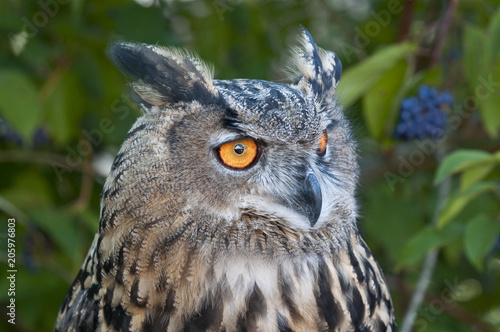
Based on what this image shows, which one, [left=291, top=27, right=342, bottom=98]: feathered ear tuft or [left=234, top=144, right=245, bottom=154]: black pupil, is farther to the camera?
[left=291, top=27, right=342, bottom=98]: feathered ear tuft

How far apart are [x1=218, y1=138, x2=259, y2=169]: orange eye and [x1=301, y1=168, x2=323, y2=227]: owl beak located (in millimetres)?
157

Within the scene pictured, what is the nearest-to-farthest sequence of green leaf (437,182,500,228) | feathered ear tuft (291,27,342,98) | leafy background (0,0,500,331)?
feathered ear tuft (291,27,342,98)
green leaf (437,182,500,228)
leafy background (0,0,500,331)

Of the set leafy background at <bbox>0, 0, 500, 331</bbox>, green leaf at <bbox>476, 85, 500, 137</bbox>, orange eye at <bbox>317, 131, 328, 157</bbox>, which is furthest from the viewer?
leafy background at <bbox>0, 0, 500, 331</bbox>

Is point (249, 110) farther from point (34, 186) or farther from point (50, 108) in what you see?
point (34, 186)

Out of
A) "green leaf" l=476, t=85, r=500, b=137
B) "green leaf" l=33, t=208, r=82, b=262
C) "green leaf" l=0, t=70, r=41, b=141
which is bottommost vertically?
"green leaf" l=33, t=208, r=82, b=262

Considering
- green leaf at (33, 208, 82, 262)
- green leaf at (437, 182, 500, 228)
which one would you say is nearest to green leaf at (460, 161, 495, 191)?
green leaf at (437, 182, 500, 228)

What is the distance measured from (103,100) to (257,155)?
1548 millimetres

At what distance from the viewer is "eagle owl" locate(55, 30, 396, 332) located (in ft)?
4.91

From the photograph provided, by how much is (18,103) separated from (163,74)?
0.89 meters

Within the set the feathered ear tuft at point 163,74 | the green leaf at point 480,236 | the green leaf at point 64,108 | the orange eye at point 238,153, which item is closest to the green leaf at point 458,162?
the green leaf at point 480,236

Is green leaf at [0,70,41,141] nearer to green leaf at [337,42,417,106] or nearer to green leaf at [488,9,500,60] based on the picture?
green leaf at [337,42,417,106]

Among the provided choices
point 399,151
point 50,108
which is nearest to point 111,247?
point 50,108

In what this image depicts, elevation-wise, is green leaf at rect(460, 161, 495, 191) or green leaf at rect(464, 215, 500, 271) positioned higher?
green leaf at rect(460, 161, 495, 191)

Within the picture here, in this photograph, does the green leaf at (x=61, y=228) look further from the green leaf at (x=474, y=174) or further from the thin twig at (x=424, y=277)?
the green leaf at (x=474, y=174)
